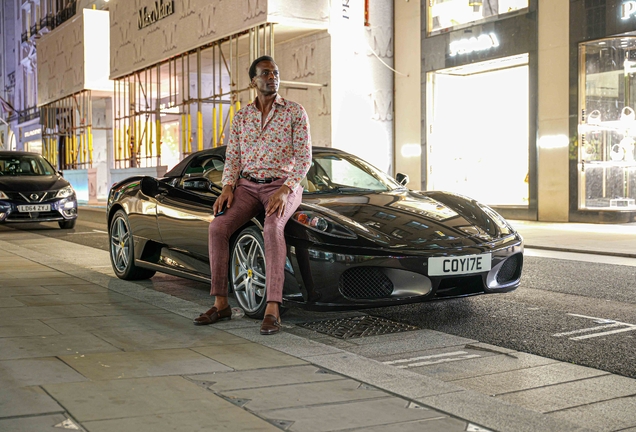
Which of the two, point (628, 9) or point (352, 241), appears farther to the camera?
point (628, 9)

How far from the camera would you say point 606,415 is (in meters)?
3.60

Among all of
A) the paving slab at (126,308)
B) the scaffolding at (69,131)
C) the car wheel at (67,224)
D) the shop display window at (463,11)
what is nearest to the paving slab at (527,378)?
the paving slab at (126,308)

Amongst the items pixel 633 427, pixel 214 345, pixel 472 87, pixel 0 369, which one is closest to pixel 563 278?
pixel 214 345

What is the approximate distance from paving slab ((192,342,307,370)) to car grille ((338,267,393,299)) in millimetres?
773

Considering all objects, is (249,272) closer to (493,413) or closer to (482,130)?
(493,413)

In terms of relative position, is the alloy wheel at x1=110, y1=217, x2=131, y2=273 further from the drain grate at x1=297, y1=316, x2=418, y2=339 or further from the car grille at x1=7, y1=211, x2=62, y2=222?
the car grille at x1=7, y1=211, x2=62, y2=222

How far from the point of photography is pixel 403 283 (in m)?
5.40

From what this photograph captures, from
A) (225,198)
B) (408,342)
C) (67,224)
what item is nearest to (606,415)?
(408,342)

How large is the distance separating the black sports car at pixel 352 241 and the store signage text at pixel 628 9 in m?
11.0

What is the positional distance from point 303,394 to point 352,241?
1.74 m

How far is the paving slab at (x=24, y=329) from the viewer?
17.0 feet

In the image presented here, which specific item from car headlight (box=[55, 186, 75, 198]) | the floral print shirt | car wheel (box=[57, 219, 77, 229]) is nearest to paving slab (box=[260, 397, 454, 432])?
the floral print shirt

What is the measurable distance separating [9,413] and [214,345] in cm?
164

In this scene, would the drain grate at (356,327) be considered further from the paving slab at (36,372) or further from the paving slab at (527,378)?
the paving slab at (36,372)
